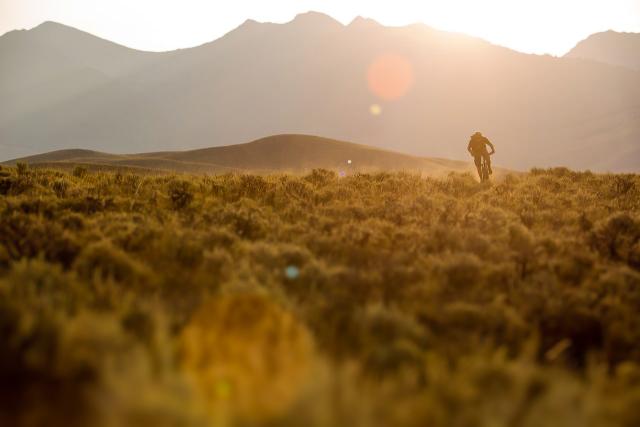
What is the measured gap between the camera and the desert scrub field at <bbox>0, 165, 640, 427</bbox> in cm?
397

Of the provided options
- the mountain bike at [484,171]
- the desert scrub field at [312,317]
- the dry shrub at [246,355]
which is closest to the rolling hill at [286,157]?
the mountain bike at [484,171]

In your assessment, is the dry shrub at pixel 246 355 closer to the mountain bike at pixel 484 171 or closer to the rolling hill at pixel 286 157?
the mountain bike at pixel 484 171

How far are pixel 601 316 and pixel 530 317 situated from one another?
851 millimetres

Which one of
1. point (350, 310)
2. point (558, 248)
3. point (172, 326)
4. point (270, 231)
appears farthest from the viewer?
point (270, 231)

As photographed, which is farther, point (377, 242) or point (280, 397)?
point (377, 242)

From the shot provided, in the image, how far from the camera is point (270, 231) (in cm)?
1073

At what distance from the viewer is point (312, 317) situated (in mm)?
6195

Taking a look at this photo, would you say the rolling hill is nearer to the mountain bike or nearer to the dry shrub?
the mountain bike

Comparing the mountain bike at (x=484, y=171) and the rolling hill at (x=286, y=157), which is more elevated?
the rolling hill at (x=286, y=157)

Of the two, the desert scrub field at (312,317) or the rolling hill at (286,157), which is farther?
the rolling hill at (286,157)

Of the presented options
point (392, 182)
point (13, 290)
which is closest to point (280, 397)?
point (13, 290)

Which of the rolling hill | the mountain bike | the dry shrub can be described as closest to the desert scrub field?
the dry shrub

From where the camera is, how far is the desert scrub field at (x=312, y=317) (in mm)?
3967

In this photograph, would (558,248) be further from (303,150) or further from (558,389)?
(303,150)
